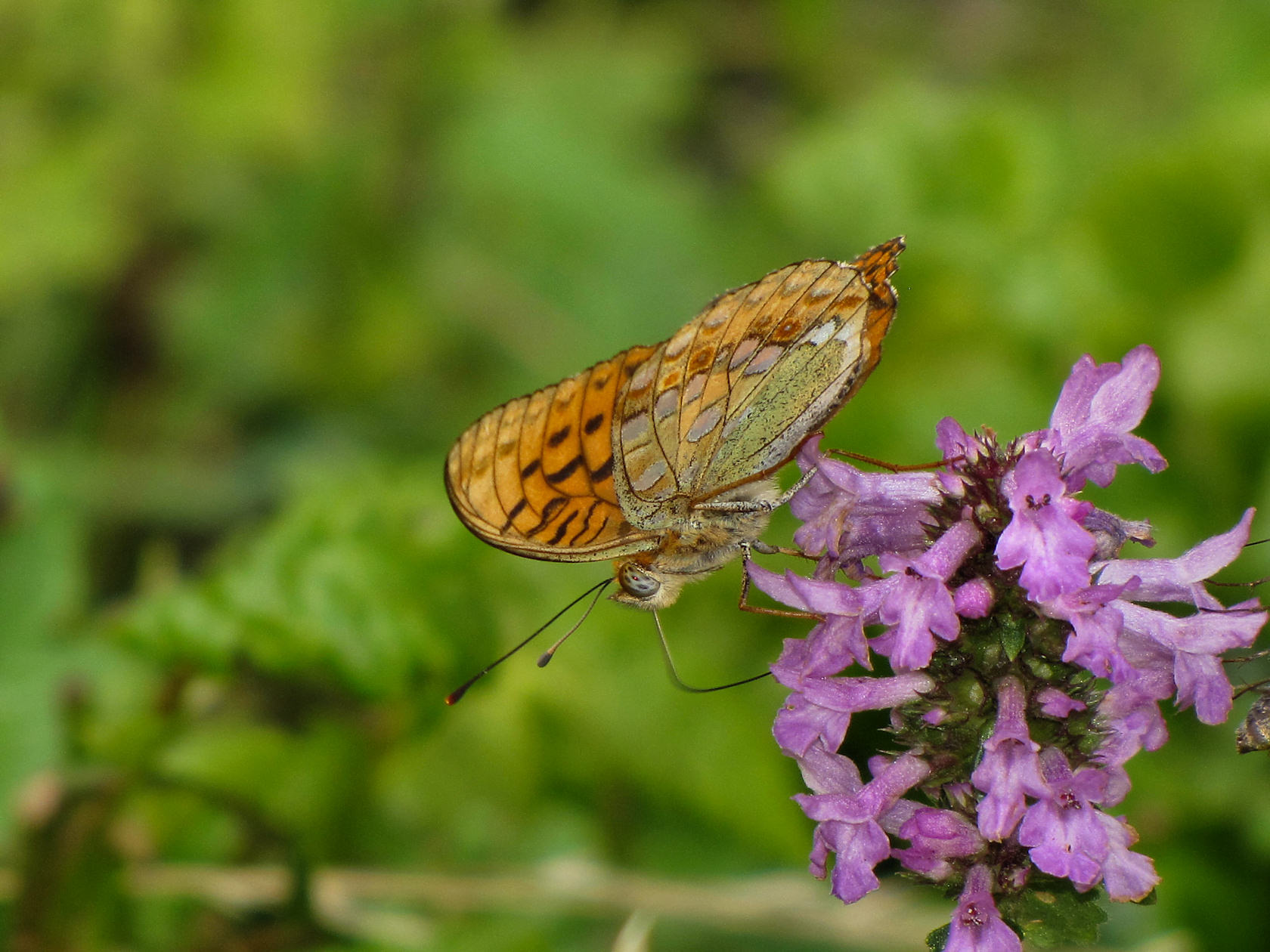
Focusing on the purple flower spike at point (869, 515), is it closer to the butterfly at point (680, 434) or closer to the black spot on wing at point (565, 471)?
the butterfly at point (680, 434)

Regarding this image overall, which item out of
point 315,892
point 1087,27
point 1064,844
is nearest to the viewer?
point 1064,844

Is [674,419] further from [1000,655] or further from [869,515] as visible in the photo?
[1000,655]

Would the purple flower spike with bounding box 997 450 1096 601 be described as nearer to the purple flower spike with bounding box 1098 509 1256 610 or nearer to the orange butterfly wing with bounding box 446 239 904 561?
the purple flower spike with bounding box 1098 509 1256 610

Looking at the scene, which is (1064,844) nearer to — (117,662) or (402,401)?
(117,662)

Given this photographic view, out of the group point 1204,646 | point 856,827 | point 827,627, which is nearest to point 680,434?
point 827,627

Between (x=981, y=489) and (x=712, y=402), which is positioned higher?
(x=712, y=402)

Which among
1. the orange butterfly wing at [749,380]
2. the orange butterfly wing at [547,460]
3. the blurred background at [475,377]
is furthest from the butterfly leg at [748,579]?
the blurred background at [475,377]

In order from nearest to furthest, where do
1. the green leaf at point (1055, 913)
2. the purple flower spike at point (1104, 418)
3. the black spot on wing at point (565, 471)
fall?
1. the green leaf at point (1055, 913)
2. the purple flower spike at point (1104, 418)
3. the black spot on wing at point (565, 471)

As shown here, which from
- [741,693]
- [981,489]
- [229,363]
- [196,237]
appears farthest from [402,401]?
[981,489]
